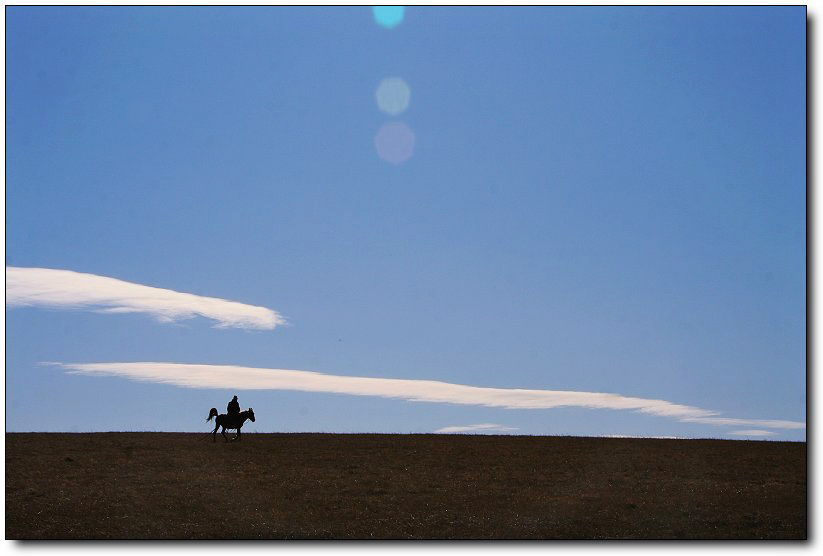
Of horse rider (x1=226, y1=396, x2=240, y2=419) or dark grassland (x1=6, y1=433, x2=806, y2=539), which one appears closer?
dark grassland (x1=6, y1=433, x2=806, y2=539)

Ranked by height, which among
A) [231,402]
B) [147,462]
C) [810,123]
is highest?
[810,123]

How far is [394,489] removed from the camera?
2812 centimetres

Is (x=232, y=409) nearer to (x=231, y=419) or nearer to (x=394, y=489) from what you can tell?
(x=231, y=419)

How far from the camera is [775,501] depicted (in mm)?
27266

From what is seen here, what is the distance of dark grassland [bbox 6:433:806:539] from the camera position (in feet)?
77.8

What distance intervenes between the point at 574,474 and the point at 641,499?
394 cm

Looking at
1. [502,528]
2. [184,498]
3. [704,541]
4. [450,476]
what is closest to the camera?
[704,541]

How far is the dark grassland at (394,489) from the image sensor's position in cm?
2370

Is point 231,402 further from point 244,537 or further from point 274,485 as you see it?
point 244,537

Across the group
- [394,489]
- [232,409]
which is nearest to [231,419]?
[232,409]

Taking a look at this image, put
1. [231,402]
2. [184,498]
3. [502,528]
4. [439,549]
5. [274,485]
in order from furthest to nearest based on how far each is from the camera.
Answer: [231,402], [274,485], [184,498], [502,528], [439,549]

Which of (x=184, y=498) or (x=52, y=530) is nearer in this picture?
(x=52, y=530)

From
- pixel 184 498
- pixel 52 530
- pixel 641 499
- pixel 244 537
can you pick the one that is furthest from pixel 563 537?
pixel 52 530

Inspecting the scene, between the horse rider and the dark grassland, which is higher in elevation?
the horse rider
